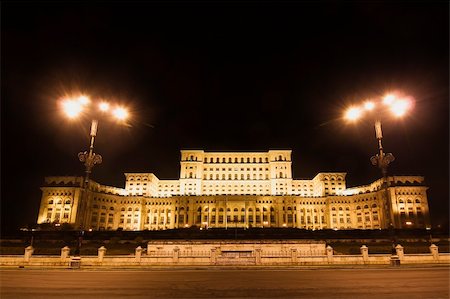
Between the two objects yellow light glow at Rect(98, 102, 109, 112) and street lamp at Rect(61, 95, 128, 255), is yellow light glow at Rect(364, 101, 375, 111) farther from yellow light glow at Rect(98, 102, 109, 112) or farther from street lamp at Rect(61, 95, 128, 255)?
yellow light glow at Rect(98, 102, 109, 112)

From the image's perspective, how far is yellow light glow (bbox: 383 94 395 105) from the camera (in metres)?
18.4

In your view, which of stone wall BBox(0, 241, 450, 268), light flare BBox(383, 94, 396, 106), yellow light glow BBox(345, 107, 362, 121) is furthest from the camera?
stone wall BBox(0, 241, 450, 268)

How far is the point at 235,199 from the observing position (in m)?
95.1

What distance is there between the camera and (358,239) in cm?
4175

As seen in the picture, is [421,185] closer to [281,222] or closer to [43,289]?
[281,222]

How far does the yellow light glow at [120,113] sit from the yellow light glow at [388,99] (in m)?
18.6

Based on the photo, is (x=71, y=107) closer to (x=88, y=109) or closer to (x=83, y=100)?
(x=83, y=100)

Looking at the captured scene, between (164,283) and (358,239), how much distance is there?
37.3m

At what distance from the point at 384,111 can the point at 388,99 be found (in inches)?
74.0

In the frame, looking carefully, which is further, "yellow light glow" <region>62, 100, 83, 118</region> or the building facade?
the building facade

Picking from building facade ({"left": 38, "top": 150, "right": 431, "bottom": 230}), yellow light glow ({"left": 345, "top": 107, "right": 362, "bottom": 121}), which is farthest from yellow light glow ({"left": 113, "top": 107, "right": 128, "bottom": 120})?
building facade ({"left": 38, "top": 150, "right": 431, "bottom": 230})

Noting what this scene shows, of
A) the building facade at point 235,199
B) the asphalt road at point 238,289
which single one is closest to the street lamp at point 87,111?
the asphalt road at point 238,289

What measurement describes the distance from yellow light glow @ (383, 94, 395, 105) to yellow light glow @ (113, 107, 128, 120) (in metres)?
18.6

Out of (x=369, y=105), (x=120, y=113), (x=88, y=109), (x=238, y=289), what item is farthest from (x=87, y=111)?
(x=369, y=105)
